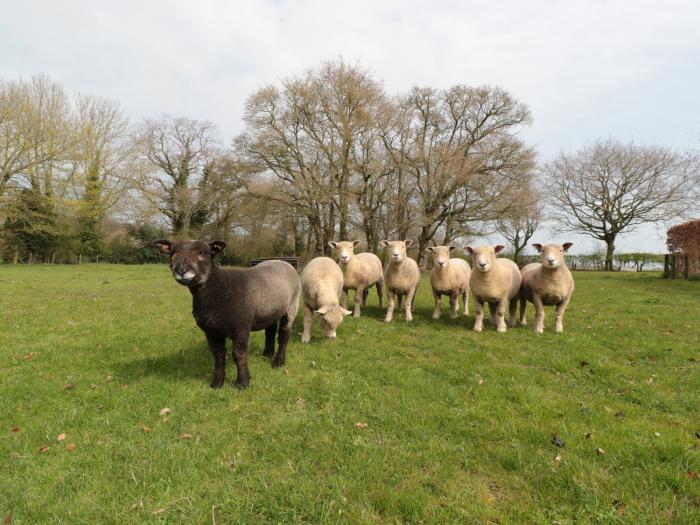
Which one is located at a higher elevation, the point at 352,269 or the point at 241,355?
the point at 352,269

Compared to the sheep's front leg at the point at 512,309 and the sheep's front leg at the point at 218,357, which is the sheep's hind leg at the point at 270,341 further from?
the sheep's front leg at the point at 512,309

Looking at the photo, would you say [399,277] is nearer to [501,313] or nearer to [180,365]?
[501,313]

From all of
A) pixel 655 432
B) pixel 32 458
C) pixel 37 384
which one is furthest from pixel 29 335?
pixel 655 432

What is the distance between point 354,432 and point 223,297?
2.47m

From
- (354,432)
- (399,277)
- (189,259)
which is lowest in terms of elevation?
(354,432)

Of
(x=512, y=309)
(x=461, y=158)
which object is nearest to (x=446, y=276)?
(x=512, y=309)

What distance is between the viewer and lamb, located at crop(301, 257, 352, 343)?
6.86 m

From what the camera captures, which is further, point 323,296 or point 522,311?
point 522,311

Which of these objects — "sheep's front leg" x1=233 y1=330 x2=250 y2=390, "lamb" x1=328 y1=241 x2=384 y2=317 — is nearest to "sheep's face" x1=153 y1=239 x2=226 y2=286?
"sheep's front leg" x1=233 y1=330 x2=250 y2=390

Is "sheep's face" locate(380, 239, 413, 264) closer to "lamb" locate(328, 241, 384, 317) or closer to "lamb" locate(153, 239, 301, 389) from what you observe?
"lamb" locate(328, 241, 384, 317)

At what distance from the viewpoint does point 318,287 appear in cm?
705

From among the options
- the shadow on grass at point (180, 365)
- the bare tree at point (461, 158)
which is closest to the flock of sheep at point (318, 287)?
the shadow on grass at point (180, 365)

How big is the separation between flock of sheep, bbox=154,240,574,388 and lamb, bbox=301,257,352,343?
20 millimetres

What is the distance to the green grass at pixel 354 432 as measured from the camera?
2875 mm
